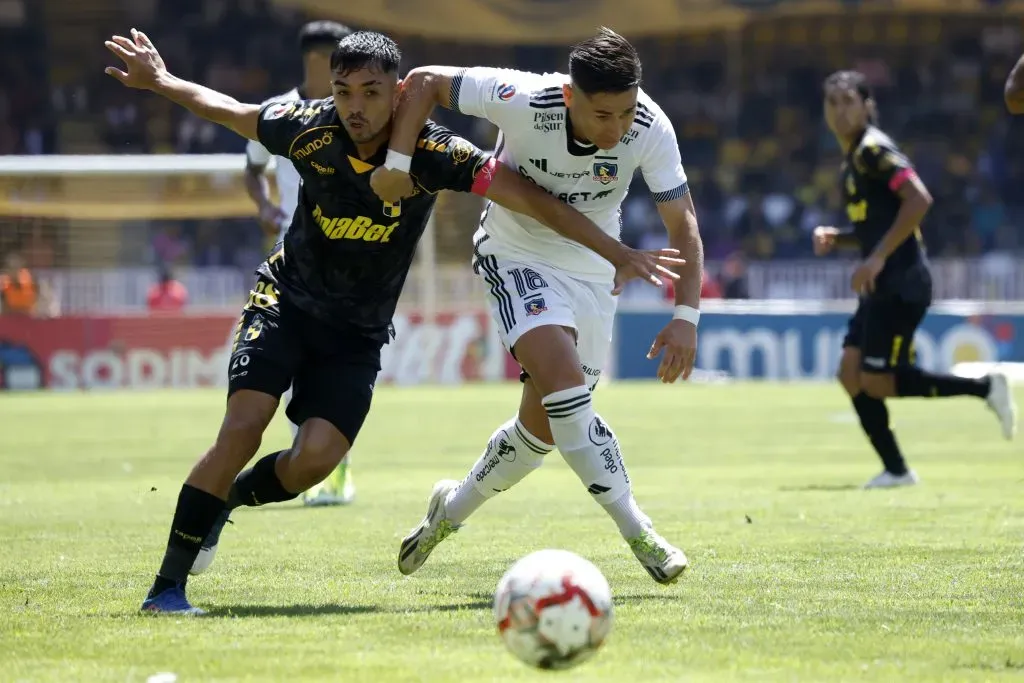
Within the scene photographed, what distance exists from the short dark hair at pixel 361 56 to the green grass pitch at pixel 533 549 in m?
1.98

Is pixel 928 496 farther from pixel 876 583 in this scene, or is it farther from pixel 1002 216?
pixel 1002 216

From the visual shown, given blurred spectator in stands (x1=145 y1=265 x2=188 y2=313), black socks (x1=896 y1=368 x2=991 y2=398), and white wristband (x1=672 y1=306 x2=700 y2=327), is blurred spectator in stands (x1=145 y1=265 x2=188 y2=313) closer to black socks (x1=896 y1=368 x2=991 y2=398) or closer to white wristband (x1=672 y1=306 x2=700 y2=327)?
black socks (x1=896 y1=368 x2=991 y2=398)

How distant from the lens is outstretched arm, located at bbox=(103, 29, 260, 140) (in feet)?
19.8

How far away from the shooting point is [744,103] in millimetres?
37062

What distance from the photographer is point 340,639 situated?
5059mm

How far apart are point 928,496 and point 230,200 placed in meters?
16.9

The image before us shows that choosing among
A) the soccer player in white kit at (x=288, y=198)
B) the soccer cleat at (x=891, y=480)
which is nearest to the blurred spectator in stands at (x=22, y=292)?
the soccer player in white kit at (x=288, y=198)

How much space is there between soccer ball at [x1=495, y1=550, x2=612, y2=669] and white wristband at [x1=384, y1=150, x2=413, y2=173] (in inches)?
71.9

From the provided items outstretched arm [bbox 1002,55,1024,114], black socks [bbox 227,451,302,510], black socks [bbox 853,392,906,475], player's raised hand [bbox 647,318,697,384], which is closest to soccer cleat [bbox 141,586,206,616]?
black socks [bbox 227,451,302,510]

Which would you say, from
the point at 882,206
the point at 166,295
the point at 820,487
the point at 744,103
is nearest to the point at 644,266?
the point at 820,487

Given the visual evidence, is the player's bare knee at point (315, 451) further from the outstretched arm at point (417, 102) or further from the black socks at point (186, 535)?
the outstretched arm at point (417, 102)

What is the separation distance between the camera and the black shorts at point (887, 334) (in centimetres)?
1088

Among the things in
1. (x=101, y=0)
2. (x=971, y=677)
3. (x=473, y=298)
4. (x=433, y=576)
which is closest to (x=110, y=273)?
(x=473, y=298)

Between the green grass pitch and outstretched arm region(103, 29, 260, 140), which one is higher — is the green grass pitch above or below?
below
